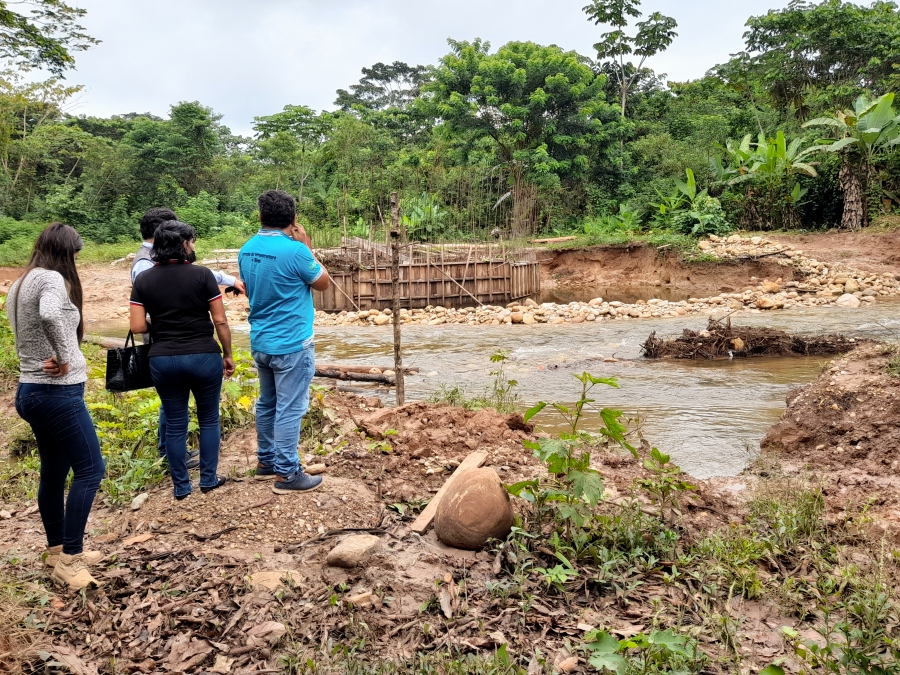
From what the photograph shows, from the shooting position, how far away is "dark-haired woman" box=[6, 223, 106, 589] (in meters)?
2.99

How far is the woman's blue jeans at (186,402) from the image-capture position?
3.65 m

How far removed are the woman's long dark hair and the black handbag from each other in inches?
25.6

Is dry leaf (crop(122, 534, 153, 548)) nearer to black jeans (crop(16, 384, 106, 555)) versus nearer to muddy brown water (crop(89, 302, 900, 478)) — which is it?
black jeans (crop(16, 384, 106, 555))

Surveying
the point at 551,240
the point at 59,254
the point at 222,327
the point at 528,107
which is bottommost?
the point at 222,327

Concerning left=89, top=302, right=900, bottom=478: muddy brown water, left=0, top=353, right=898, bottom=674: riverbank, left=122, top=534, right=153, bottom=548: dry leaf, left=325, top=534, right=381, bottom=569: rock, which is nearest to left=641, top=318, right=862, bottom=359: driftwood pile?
left=89, top=302, right=900, bottom=478: muddy brown water

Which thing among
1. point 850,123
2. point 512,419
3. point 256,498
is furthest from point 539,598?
point 850,123

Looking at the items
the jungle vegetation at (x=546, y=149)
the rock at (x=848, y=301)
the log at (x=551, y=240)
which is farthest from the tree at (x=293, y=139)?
the rock at (x=848, y=301)

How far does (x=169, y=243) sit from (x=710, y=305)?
1501 centimetres

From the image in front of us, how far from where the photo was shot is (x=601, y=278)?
21.5 m

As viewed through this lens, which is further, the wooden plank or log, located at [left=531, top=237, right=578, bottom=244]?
log, located at [left=531, top=237, right=578, bottom=244]

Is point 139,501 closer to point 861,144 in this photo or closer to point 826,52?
point 861,144

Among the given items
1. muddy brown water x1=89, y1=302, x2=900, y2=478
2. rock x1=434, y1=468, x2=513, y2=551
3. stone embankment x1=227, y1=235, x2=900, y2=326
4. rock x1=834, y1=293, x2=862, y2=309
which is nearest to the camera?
rock x1=434, y1=468, x2=513, y2=551

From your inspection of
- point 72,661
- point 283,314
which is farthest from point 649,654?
point 283,314

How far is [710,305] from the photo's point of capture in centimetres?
1628
